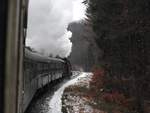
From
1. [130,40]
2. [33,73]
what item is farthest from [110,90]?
[33,73]

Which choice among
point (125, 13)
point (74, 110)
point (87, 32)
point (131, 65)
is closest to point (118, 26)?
point (125, 13)

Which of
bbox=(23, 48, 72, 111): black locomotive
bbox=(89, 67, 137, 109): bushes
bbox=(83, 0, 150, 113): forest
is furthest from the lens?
bbox=(89, 67, 137, 109): bushes

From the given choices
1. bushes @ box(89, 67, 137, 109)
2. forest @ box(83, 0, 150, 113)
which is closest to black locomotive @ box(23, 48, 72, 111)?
bushes @ box(89, 67, 137, 109)

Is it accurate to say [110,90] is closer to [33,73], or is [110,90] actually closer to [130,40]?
[130,40]

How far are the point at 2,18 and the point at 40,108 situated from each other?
54.8ft

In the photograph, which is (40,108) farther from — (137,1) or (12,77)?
(12,77)

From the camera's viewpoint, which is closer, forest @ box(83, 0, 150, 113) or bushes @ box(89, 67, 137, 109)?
forest @ box(83, 0, 150, 113)

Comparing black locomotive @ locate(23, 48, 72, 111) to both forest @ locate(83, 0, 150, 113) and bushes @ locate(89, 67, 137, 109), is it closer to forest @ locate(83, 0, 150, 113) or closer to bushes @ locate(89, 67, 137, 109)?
bushes @ locate(89, 67, 137, 109)

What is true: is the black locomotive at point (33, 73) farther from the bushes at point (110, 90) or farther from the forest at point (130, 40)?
the forest at point (130, 40)

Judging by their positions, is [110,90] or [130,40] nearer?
[130,40]

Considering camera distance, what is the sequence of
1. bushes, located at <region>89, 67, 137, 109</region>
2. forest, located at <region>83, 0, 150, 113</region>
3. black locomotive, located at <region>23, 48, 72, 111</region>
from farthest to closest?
1. bushes, located at <region>89, 67, 137, 109</region>
2. forest, located at <region>83, 0, 150, 113</region>
3. black locomotive, located at <region>23, 48, 72, 111</region>

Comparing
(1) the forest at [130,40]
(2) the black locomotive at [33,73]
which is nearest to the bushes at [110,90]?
A: (1) the forest at [130,40]

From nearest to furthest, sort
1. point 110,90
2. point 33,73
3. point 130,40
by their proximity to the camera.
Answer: point 33,73
point 130,40
point 110,90

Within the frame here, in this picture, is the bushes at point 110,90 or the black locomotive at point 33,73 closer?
the black locomotive at point 33,73
